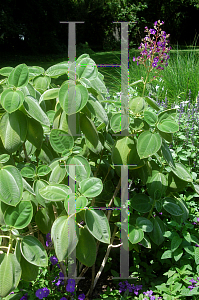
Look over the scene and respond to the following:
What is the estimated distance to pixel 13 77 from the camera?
3.02 ft

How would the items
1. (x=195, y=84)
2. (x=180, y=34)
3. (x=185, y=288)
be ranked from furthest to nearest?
(x=180, y=34) < (x=195, y=84) < (x=185, y=288)

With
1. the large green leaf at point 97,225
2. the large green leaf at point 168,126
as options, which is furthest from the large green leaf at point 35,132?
the large green leaf at point 168,126

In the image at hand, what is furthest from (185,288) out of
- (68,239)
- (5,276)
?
(5,276)

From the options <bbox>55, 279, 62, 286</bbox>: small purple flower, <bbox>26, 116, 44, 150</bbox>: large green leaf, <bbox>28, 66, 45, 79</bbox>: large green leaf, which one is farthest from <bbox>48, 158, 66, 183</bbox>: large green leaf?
<bbox>55, 279, 62, 286</bbox>: small purple flower

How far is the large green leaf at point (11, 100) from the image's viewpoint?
0.86 metres

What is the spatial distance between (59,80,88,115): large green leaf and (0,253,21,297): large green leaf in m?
0.50

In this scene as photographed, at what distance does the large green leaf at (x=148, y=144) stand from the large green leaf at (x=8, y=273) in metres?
0.53

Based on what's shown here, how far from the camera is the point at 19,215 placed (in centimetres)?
88

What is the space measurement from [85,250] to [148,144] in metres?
0.44

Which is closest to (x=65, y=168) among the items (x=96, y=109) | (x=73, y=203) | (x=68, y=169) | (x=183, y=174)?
(x=68, y=169)

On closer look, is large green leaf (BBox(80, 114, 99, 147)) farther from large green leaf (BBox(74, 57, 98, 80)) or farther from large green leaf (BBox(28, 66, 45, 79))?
large green leaf (BBox(28, 66, 45, 79))

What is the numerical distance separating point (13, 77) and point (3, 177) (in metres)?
0.33

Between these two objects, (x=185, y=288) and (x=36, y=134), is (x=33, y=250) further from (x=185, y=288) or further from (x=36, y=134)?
(x=185, y=288)

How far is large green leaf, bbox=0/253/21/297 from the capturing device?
32.6 inches
